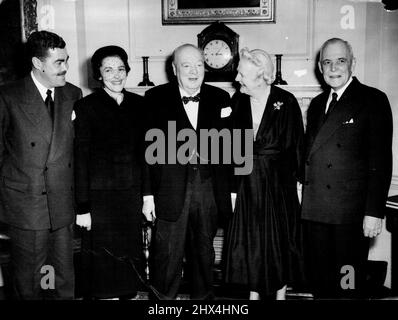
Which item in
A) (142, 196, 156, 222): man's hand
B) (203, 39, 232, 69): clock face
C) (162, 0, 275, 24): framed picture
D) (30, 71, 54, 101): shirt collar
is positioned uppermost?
(162, 0, 275, 24): framed picture

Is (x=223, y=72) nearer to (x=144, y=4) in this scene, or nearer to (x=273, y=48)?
(x=273, y=48)

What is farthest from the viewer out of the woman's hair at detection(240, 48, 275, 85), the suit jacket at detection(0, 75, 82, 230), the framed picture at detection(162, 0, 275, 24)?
the framed picture at detection(162, 0, 275, 24)

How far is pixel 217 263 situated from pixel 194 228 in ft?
3.97

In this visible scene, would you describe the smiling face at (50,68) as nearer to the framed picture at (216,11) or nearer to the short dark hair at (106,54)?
the short dark hair at (106,54)

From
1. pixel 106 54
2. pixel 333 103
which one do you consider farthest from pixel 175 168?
pixel 333 103

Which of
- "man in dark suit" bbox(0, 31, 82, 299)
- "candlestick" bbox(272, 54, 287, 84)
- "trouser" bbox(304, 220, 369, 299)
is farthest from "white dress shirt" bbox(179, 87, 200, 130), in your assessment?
"candlestick" bbox(272, 54, 287, 84)

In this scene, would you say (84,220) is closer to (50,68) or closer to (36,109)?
(36,109)

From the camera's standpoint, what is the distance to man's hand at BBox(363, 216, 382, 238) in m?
2.26

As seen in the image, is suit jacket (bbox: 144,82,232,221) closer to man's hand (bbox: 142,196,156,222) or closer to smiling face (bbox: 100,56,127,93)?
man's hand (bbox: 142,196,156,222)

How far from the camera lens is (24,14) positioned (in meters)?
3.44

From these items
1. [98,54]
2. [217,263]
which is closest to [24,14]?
[98,54]

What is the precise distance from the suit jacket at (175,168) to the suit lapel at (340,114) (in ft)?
1.86

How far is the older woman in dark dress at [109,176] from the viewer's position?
2320mm

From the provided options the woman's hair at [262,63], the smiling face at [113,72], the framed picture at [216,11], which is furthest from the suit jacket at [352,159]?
the framed picture at [216,11]
